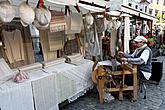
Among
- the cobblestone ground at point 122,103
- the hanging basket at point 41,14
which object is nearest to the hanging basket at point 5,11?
the hanging basket at point 41,14

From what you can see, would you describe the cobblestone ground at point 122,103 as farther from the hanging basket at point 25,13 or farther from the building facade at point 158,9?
the building facade at point 158,9

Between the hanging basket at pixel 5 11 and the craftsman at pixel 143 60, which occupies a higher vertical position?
the hanging basket at pixel 5 11

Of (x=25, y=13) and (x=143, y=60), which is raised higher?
(x=25, y=13)

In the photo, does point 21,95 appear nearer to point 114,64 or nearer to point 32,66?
point 32,66

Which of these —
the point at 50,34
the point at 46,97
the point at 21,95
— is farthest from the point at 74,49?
the point at 21,95

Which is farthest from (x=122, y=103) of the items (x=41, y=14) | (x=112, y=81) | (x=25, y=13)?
(x=25, y=13)

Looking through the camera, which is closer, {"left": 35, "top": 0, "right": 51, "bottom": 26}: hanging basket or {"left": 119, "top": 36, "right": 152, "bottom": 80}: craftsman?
{"left": 35, "top": 0, "right": 51, "bottom": 26}: hanging basket

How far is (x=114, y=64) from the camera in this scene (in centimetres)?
467

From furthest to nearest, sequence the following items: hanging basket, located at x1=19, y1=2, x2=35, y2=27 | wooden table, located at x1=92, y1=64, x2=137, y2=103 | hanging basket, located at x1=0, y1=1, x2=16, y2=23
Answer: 1. wooden table, located at x1=92, y1=64, x2=137, y2=103
2. hanging basket, located at x1=19, y1=2, x2=35, y2=27
3. hanging basket, located at x1=0, y1=1, x2=16, y2=23

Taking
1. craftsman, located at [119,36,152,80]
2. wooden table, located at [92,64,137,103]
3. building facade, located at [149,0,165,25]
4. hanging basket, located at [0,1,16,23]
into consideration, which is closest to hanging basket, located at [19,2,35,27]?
hanging basket, located at [0,1,16,23]

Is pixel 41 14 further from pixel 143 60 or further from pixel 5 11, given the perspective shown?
pixel 143 60

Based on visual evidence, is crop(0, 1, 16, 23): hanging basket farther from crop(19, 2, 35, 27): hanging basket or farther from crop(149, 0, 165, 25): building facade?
crop(149, 0, 165, 25): building facade

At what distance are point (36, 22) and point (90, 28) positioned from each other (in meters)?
2.19

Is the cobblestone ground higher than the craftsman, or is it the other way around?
the craftsman
